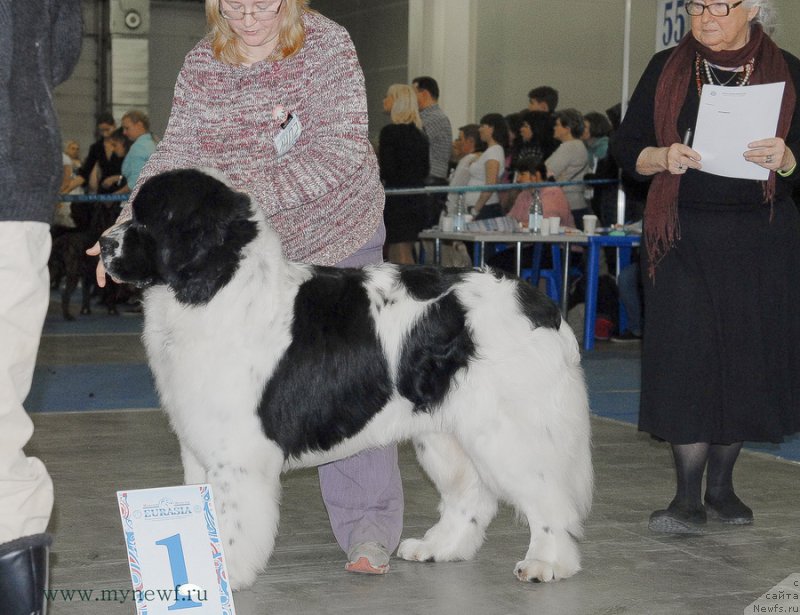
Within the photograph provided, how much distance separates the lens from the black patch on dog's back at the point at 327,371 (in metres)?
3.20

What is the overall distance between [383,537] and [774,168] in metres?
1.78

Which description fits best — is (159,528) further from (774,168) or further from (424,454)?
(774,168)

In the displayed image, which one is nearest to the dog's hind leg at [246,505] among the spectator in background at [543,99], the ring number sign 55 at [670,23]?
the ring number sign 55 at [670,23]

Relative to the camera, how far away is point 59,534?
3.89 metres

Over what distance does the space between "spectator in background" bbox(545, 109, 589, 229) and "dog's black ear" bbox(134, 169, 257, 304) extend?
7655mm

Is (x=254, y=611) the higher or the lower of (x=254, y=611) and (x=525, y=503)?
the lower

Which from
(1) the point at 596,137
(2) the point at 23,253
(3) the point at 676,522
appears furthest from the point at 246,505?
(1) the point at 596,137

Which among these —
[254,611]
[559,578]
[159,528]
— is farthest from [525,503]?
[159,528]

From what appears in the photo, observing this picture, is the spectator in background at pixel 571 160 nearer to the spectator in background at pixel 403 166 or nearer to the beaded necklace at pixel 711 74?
the spectator in background at pixel 403 166

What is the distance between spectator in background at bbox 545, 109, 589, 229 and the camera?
10.4m

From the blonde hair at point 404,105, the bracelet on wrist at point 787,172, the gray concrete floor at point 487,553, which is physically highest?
the blonde hair at point 404,105

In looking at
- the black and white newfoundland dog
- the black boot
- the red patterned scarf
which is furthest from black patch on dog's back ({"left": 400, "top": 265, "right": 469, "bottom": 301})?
the black boot

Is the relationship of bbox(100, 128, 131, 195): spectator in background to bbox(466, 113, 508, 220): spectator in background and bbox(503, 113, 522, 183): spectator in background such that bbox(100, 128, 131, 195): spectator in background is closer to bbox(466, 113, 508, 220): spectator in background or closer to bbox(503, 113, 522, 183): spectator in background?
bbox(466, 113, 508, 220): spectator in background

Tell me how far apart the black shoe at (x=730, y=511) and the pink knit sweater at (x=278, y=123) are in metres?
1.92
